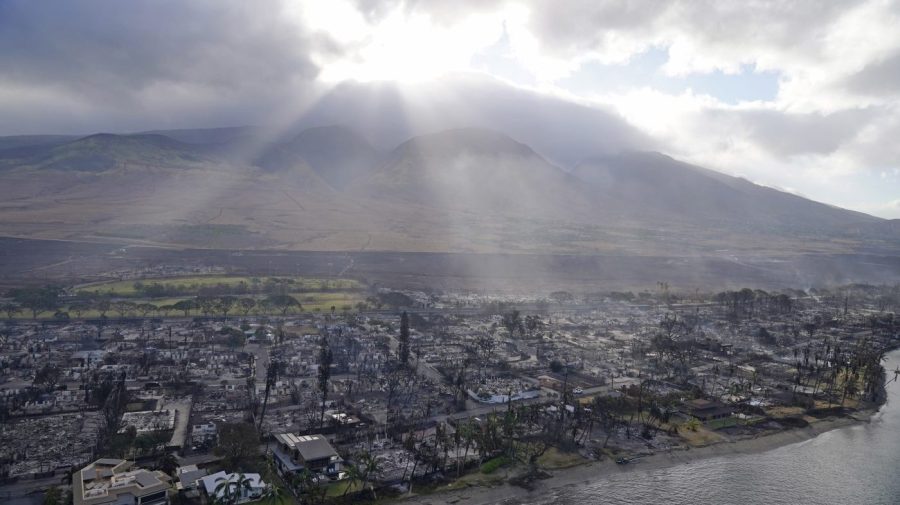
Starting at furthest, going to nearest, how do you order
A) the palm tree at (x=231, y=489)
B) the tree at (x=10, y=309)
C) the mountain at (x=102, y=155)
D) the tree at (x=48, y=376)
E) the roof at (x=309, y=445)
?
the mountain at (x=102, y=155) → the tree at (x=10, y=309) → the tree at (x=48, y=376) → the roof at (x=309, y=445) → the palm tree at (x=231, y=489)

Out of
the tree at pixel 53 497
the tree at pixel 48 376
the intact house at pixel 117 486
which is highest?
the intact house at pixel 117 486

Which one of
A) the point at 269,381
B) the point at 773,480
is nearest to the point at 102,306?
the point at 269,381

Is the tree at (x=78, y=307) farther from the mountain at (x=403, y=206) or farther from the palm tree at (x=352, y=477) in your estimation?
the palm tree at (x=352, y=477)

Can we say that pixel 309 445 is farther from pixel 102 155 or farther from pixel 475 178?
pixel 475 178

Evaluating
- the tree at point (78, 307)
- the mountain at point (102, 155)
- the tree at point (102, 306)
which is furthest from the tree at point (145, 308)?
the mountain at point (102, 155)

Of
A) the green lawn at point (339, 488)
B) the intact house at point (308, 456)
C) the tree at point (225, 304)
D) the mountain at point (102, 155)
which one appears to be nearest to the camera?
the green lawn at point (339, 488)

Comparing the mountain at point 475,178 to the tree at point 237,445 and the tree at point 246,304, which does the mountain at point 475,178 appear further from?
the tree at point 237,445

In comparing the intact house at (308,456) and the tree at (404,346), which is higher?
the tree at (404,346)

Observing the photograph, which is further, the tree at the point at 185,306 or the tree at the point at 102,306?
the tree at the point at 185,306
